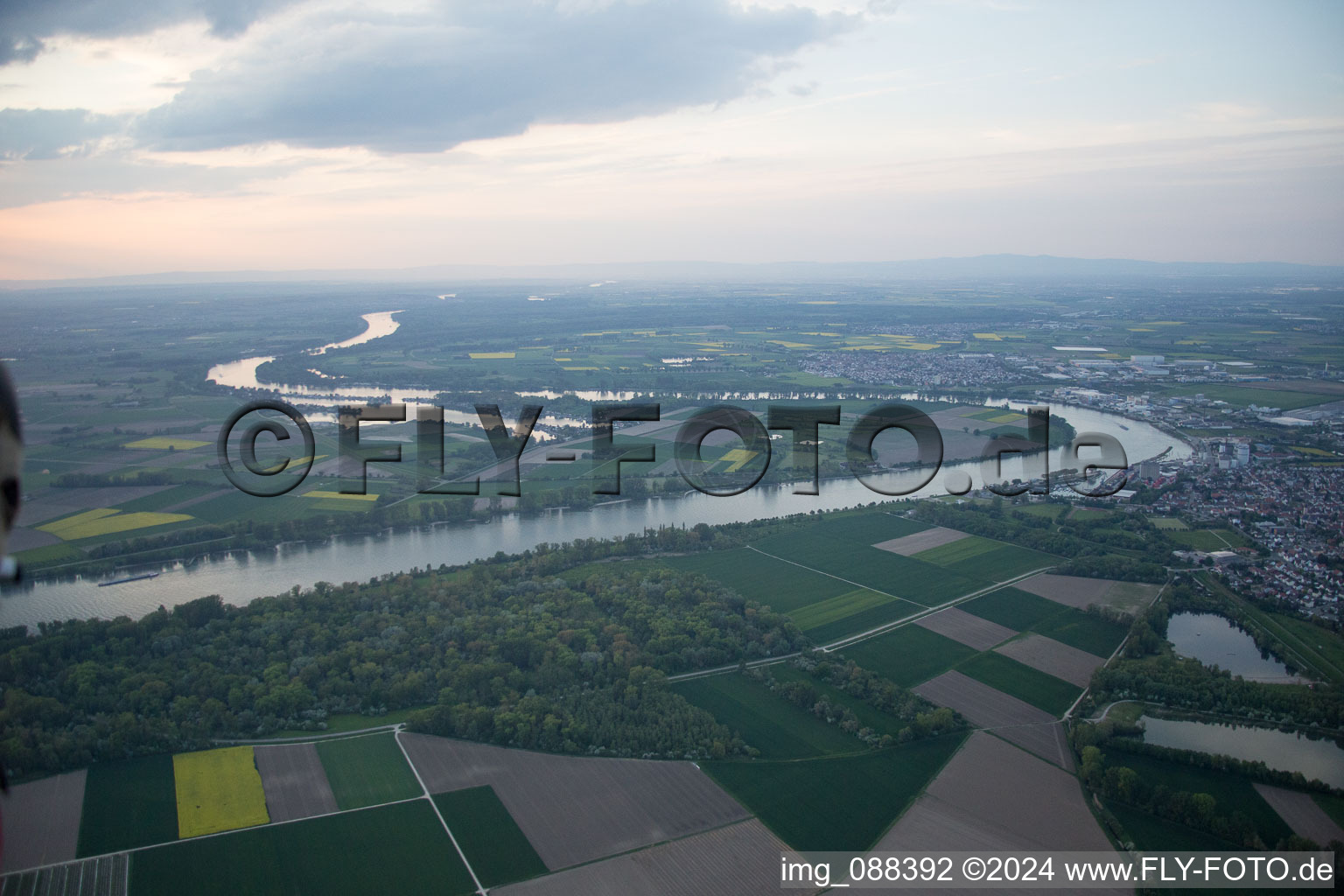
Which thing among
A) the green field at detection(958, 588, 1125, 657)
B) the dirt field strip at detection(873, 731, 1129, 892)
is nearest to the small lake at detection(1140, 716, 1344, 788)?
the dirt field strip at detection(873, 731, 1129, 892)

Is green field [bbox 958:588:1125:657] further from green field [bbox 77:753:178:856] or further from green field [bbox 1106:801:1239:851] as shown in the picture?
green field [bbox 77:753:178:856]

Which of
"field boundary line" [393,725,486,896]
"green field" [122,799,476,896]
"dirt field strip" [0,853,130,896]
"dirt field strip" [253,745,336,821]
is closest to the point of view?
"dirt field strip" [0,853,130,896]

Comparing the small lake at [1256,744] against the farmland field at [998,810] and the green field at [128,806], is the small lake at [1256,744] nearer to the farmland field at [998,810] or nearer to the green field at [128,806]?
the farmland field at [998,810]

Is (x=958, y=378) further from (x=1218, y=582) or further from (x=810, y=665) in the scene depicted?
(x=810, y=665)

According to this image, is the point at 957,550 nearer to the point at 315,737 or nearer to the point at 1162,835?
the point at 1162,835

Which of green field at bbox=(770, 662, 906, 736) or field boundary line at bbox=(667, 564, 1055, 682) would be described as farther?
field boundary line at bbox=(667, 564, 1055, 682)

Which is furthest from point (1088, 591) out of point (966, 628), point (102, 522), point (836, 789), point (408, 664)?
point (102, 522)
